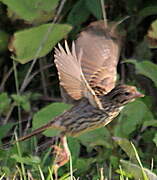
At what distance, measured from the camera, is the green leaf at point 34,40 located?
464 centimetres

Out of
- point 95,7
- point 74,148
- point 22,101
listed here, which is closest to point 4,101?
point 22,101

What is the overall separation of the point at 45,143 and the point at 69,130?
97 cm

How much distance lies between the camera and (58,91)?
538cm

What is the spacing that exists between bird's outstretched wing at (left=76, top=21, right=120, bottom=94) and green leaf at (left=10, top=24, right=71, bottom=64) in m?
0.43

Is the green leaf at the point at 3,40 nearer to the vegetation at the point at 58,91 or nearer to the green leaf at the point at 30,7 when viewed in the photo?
the vegetation at the point at 58,91

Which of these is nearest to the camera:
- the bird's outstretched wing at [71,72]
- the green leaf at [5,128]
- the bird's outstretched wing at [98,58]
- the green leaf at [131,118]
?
the bird's outstretched wing at [71,72]

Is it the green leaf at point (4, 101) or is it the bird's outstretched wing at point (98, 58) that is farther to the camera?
the green leaf at point (4, 101)

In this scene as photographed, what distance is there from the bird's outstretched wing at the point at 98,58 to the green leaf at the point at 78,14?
758 mm

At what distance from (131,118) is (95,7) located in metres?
0.87

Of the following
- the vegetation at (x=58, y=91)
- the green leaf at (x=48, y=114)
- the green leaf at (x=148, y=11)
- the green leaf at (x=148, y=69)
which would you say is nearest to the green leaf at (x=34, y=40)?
the vegetation at (x=58, y=91)

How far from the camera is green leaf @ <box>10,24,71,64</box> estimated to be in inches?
183

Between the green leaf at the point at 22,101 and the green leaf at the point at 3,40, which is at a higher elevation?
the green leaf at the point at 3,40

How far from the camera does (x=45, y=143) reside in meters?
4.80

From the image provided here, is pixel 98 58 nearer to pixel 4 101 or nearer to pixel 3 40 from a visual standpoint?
pixel 4 101
